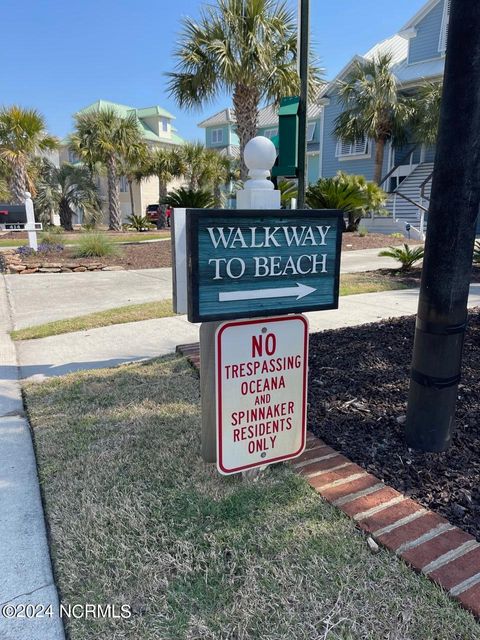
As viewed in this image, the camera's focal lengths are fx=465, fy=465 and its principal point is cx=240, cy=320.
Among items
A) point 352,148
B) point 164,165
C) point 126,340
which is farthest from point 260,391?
point 164,165

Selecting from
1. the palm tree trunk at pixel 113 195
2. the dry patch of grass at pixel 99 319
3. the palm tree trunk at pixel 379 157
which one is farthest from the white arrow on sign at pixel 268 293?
the palm tree trunk at pixel 113 195

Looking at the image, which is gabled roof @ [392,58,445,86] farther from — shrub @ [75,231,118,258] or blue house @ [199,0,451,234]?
shrub @ [75,231,118,258]

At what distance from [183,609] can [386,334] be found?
3457mm

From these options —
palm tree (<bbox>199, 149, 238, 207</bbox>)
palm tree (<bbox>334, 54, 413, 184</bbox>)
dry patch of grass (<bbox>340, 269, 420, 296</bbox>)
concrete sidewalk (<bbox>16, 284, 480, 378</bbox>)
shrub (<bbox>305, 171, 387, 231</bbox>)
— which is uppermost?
palm tree (<bbox>334, 54, 413, 184</bbox>)

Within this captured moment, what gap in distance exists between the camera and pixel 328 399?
10.6ft

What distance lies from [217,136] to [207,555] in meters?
40.6

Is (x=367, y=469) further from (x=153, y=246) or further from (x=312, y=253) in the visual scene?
(x=153, y=246)

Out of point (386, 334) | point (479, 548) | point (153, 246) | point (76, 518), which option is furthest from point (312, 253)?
point (153, 246)

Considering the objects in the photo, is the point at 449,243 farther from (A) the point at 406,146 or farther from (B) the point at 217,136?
(B) the point at 217,136

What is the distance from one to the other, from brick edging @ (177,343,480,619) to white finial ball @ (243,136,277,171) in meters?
1.54

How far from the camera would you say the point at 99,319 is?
597 cm

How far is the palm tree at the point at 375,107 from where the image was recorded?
815 inches

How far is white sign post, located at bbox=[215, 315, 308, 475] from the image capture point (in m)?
2.03

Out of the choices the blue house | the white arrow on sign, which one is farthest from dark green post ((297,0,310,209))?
the blue house
